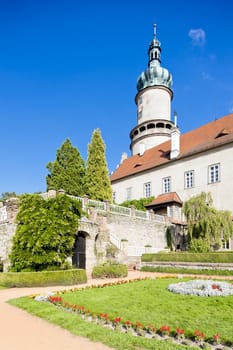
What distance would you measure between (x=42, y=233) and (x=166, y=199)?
18.1 m

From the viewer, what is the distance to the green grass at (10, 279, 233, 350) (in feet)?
16.3

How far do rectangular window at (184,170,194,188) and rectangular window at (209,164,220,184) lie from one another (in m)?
2.14

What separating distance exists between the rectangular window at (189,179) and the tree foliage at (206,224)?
734cm

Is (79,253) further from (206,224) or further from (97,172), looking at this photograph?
(97,172)

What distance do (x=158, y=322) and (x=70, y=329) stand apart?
1903 millimetres

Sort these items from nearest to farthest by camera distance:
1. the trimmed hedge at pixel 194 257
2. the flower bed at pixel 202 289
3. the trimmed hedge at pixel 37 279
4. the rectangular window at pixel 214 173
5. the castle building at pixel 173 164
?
1. the flower bed at pixel 202 289
2. the trimmed hedge at pixel 37 279
3. the trimmed hedge at pixel 194 257
4. the castle building at pixel 173 164
5. the rectangular window at pixel 214 173

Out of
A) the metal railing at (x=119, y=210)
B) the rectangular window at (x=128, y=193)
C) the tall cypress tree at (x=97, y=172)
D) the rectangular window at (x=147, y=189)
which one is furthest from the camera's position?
the rectangular window at (x=128, y=193)

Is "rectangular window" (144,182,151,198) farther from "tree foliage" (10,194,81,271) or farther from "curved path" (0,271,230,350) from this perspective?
"curved path" (0,271,230,350)

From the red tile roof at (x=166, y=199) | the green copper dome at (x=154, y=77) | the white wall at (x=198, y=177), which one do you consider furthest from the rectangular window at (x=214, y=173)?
the green copper dome at (x=154, y=77)

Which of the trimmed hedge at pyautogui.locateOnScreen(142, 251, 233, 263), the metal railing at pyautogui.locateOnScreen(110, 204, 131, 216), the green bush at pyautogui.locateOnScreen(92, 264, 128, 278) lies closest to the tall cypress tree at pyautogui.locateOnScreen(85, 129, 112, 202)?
the metal railing at pyautogui.locateOnScreen(110, 204, 131, 216)

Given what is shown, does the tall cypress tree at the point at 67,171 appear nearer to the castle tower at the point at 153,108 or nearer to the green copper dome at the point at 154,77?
the castle tower at the point at 153,108

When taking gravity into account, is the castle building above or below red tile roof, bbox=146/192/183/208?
above

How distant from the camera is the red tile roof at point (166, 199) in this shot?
28.2 m

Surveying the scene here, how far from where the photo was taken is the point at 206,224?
2048 cm
